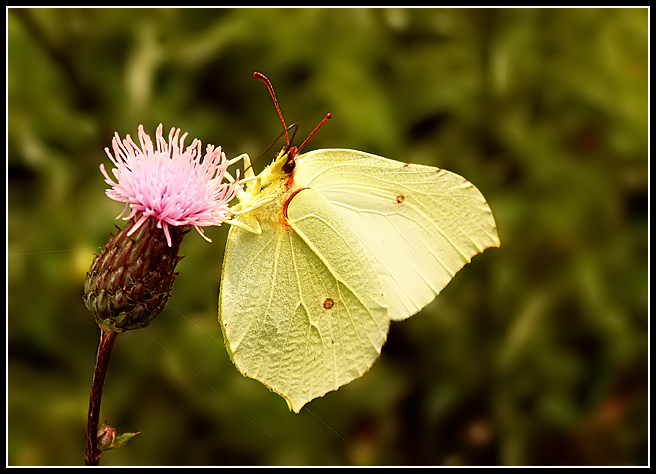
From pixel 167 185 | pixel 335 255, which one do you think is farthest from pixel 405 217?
pixel 167 185

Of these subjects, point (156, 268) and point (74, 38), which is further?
point (74, 38)

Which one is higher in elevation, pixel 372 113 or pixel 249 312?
pixel 372 113

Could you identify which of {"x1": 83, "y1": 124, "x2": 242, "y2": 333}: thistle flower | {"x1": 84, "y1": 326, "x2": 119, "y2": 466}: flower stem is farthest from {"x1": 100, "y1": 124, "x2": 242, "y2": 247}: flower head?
{"x1": 84, "y1": 326, "x2": 119, "y2": 466}: flower stem

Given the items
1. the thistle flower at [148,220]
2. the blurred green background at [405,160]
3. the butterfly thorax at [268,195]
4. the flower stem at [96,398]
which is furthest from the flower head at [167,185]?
the blurred green background at [405,160]

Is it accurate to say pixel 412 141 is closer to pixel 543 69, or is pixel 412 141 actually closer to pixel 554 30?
pixel 543 69

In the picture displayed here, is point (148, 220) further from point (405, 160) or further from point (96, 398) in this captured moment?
point (405, 160)

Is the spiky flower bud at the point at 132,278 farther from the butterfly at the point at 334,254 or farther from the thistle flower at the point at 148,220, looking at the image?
the butterfly at the point at 334,254

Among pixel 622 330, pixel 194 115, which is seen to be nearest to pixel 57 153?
pixel 194 115
